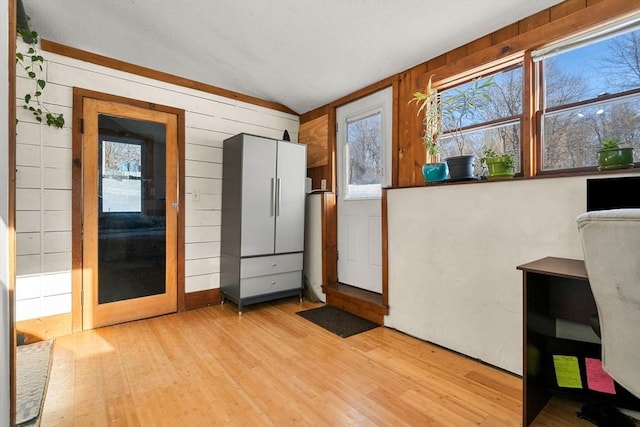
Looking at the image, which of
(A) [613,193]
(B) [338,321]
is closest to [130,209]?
(B) [338,321]

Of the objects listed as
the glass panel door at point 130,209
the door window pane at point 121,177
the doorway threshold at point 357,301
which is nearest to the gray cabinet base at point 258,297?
the doorway threshold at point 357,301

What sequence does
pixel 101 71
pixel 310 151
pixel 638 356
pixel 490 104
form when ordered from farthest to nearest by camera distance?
pixel 310 151
pixel 101 71
pixel 490 104
pixel 638 356

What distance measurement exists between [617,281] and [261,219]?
270 centimetres

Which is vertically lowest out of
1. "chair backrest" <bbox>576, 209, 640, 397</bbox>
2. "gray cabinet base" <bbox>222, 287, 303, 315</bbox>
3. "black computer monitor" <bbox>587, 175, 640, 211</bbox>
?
"gray cabinet base" <bbox>222, 287, 303, 315</bbox>

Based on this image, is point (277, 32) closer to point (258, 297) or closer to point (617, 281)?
point (258, 297)

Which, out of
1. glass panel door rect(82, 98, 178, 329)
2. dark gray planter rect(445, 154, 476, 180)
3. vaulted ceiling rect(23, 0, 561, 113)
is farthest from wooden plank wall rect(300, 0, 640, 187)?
glass panel door rect(82, 98, 178, 329)

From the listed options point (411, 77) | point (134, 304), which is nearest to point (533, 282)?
point (411, 77)

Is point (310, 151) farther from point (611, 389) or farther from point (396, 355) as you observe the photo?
point (611, 389)

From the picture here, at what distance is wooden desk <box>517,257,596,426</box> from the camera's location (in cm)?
146

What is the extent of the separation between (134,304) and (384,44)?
10.6 feet

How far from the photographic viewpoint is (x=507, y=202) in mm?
1971

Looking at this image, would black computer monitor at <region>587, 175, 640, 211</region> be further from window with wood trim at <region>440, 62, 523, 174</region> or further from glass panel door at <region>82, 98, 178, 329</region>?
glass panel door at <region>82, 98, 178, 329</region>

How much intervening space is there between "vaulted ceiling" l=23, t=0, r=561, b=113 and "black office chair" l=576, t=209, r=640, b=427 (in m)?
Result: 1.72

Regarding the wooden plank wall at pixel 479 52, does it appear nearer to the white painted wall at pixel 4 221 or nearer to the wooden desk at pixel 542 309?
the wooden desk at pixel 542 309
